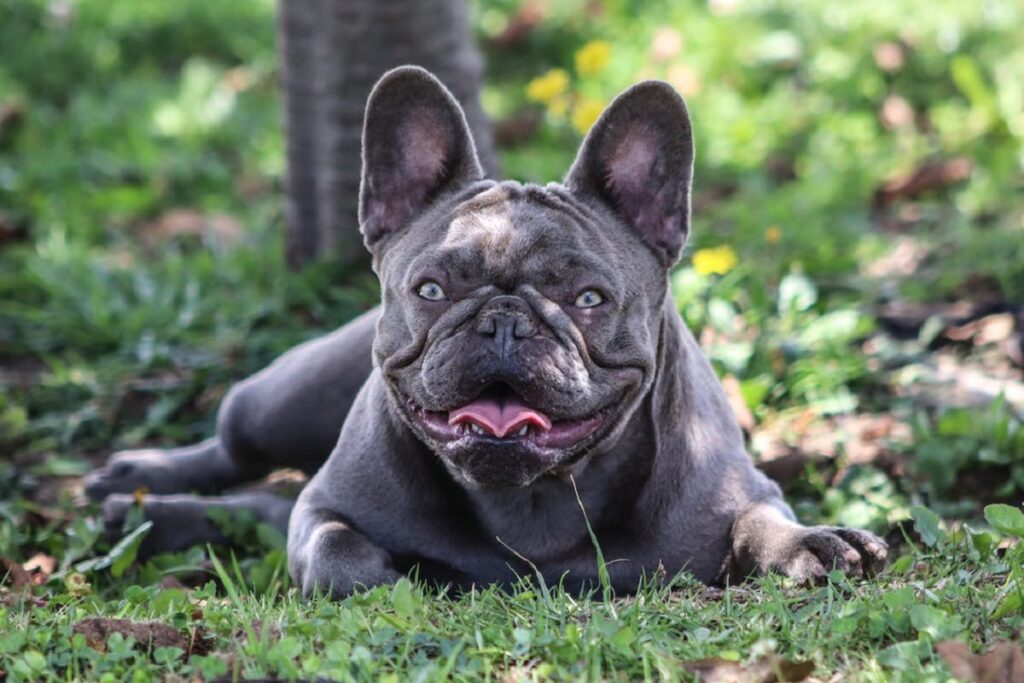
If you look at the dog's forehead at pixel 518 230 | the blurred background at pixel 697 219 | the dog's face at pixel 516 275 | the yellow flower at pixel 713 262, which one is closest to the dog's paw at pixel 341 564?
the dog's face at pixel 516 275

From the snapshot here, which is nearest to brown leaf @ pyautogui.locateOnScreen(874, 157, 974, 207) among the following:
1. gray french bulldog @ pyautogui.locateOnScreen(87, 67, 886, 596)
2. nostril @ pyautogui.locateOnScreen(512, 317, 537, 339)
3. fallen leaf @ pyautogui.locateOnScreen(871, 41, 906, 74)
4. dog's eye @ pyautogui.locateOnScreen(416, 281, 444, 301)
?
fallen leaf @ pyautogui.locateOnScreen(871, 41, 906, 74)

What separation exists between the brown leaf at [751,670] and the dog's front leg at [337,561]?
1.27m

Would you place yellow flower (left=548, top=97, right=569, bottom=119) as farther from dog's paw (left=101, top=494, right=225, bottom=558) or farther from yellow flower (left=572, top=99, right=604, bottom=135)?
dog's paw (left=101, top=494, right=225, bottom=558)

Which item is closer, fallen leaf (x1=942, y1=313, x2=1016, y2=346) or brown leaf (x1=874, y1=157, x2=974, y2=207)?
fallen leaf (x1=942, y1=313, x2=1016, y2=346)

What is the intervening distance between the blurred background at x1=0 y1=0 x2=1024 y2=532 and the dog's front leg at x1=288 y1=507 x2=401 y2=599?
4.72ft

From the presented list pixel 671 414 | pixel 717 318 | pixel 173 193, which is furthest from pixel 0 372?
pixel 671 414

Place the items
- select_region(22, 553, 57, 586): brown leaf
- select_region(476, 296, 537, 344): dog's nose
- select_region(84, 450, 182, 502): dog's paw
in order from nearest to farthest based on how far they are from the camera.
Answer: select_region(476, 296, 537, 344): dog's nose < select_region(22, 553, 57, 586): brown leaf < select_region(84, 450, 182, 502): dog's paw

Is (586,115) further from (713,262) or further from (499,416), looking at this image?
(499,416)

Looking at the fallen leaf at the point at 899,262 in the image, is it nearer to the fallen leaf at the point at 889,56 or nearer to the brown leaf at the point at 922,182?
the brown leaf at the point at 922,182

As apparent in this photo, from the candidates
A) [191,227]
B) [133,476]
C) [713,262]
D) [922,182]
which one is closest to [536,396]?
[133,476]

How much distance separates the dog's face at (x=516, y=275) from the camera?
4102 millimetres

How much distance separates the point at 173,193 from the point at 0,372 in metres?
2.89

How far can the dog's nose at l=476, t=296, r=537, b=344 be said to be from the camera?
4.07 meters

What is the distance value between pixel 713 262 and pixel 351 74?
6.89ft
